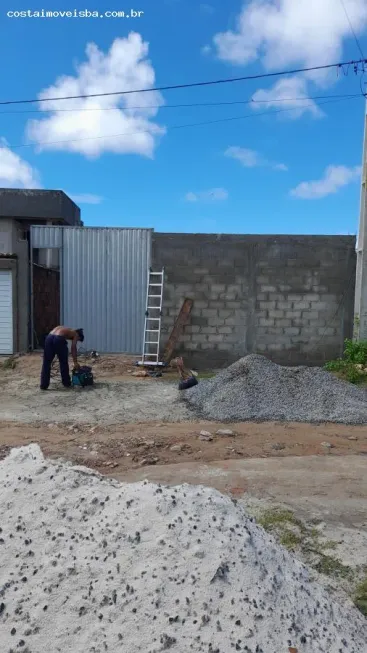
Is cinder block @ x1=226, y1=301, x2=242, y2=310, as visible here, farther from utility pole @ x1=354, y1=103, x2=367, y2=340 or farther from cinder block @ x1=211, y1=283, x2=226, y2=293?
utility pole @ x1=354, y1=103, x2=367, y2=340

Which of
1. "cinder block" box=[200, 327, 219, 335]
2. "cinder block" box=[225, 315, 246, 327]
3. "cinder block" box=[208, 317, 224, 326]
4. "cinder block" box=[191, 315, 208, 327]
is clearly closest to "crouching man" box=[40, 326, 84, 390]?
"cinder block" box=[191, 315, 208, 327]

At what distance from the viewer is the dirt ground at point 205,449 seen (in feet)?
13.3

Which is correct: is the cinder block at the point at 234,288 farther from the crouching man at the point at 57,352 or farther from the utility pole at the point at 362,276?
the crouching man at the point at 57,352

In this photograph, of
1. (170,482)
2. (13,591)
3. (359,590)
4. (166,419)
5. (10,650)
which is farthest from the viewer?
(166,419)

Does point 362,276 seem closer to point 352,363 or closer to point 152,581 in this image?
point 352,363

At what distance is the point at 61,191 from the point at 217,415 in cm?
1182

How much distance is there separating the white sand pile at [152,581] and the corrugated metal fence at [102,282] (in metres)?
8.55

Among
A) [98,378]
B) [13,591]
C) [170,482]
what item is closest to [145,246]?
[98,378]

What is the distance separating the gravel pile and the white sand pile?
4017 millimetres

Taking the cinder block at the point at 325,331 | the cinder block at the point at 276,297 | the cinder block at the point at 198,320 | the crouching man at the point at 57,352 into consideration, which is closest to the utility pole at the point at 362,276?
the cinder block at the point at 325,331

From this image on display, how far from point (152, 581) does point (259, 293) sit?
8626mm

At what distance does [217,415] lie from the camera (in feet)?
22.5

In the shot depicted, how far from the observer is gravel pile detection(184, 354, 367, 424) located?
Answer: 271 inches

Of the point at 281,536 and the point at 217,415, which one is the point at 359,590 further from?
the point at 217,415
